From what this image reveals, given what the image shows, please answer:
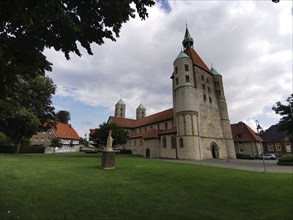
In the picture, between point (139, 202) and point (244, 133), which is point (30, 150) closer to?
point (139, 202)

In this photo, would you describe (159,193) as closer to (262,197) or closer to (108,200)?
(108,200)

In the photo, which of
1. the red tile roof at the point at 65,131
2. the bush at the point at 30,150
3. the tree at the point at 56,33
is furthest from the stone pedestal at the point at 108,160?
the red tile roof at the point at 65,131

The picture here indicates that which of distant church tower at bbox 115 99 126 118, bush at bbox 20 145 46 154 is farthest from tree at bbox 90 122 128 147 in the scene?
distant church tower at bbox 115 99 126 118

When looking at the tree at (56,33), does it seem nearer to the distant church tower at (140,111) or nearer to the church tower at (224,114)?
the church tower at (224,114)

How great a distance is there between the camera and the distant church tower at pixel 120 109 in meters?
89.2

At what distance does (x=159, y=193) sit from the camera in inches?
324

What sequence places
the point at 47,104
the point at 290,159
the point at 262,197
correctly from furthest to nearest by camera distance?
the point at 47,104
the point at 290,159
the point at 262,197

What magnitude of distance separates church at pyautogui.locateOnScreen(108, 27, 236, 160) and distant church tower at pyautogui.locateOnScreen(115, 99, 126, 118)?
4151 centimetres

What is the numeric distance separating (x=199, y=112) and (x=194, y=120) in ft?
10.8

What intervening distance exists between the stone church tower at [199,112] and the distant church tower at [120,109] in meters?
47.2

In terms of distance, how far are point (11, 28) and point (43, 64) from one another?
851 millimetres

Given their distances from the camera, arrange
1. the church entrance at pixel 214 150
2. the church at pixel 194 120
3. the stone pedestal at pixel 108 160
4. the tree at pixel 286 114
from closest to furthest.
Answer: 1. the stone pedestal at pixel 108 160
2. the tree at pixel 286 114
3. the church at pixel 194 120
4. the church entrance at pixel 214 150

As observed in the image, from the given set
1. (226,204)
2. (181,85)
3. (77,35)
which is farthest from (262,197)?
(181,85)

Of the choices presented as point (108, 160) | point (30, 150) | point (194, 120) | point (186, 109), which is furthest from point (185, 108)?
point (30, 150)
